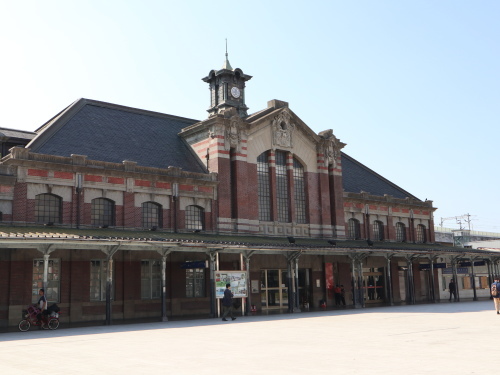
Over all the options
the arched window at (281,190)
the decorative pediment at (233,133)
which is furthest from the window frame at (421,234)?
the decorative pediment at (233,133)

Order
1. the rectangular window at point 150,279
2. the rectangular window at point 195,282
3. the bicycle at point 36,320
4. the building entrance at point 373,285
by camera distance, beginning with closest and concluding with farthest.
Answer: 1. the bicycle at point 36,320
2. the rectangular window at point 150,279
3. the rectangular window at point 195,282
4. the building entrance at point 373,285

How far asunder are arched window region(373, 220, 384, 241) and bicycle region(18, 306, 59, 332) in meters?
30.4

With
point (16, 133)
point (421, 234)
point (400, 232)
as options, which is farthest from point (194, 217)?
point (421, 234)

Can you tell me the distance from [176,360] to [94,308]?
17692 mm

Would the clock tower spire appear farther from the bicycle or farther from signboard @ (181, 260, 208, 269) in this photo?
the bicycle

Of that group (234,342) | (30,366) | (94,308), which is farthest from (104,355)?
(94,308)

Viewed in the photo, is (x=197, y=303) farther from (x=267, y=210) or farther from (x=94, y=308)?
(x=267, y=210)

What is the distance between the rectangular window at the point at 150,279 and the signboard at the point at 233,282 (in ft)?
17.4

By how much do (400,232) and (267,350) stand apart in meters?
37.9

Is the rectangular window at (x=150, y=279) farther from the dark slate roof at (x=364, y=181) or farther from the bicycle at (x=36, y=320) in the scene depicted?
the dark slate roof at (x=364, y=181)

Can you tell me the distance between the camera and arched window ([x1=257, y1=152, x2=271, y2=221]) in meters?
38.8

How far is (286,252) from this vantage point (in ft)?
105

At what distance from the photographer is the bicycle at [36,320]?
2264cm

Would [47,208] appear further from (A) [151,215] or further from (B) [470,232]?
(B) [470,232]
